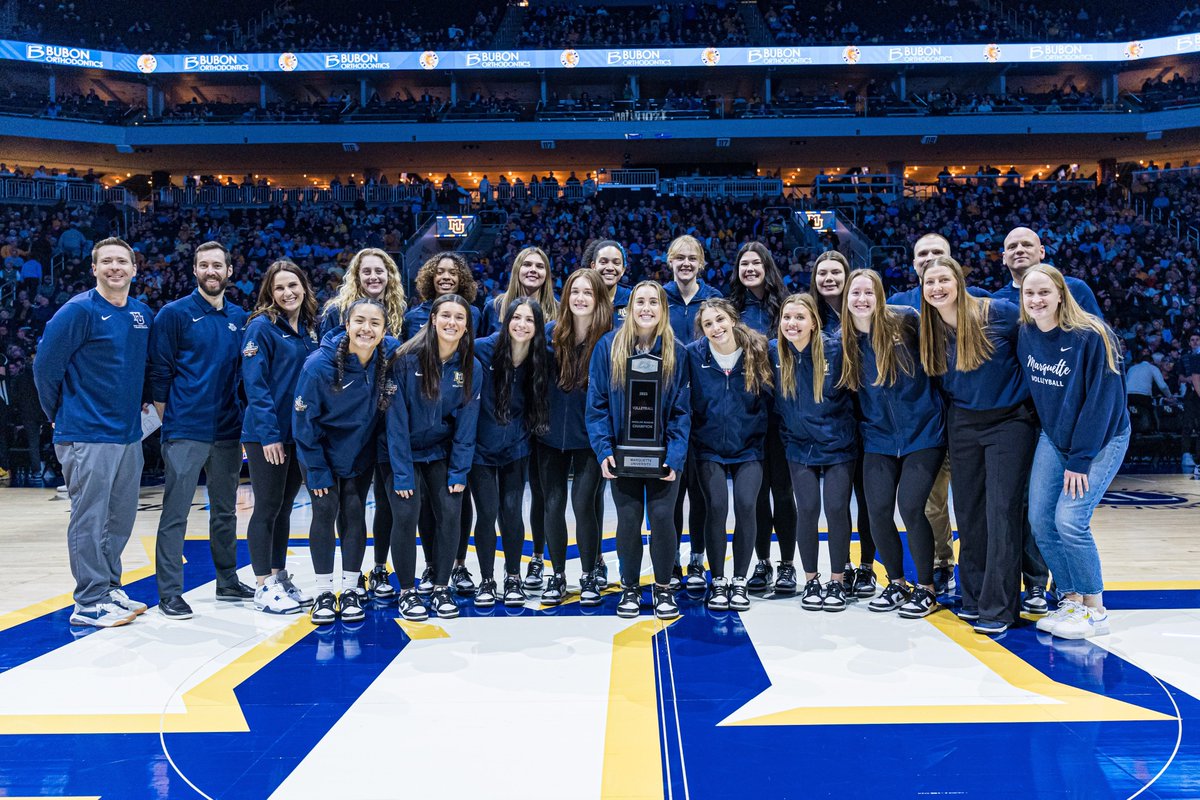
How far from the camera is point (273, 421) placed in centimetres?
427

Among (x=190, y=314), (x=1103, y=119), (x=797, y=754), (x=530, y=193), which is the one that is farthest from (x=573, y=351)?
(x=1103, y=119)

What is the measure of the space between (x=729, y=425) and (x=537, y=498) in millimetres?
1230

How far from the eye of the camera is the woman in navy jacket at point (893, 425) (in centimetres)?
402

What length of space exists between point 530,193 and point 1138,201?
16434 mm

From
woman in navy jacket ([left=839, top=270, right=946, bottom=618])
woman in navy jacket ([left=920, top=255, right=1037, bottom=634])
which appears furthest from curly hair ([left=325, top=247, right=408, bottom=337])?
woman in navy jacket ([left=920, top=255, right=1037, bottom=634])

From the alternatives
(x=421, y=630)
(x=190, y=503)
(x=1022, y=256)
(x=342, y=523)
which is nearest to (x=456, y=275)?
(x=342, y=523)

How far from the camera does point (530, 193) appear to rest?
23.3 meters

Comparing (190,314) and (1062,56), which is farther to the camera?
(1062,56)

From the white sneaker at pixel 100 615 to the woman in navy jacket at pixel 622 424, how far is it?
2.55 metres

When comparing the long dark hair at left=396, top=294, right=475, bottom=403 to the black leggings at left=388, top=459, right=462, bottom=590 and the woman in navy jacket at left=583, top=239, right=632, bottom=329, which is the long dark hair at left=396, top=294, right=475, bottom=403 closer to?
the black leggings at left=388, top=459, right=462, bottom=590

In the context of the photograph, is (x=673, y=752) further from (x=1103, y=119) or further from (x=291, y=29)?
(x=291, y=29)

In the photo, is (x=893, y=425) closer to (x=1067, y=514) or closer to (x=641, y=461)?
(x=1067, y=514)

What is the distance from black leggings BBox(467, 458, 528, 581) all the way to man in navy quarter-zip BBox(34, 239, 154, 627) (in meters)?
1.83

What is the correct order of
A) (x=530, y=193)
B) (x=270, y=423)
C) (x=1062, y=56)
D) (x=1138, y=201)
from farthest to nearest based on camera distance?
(x=1062, y=56), (x=530, y=193), (x=1138, y=201), (x=270, y=423)
